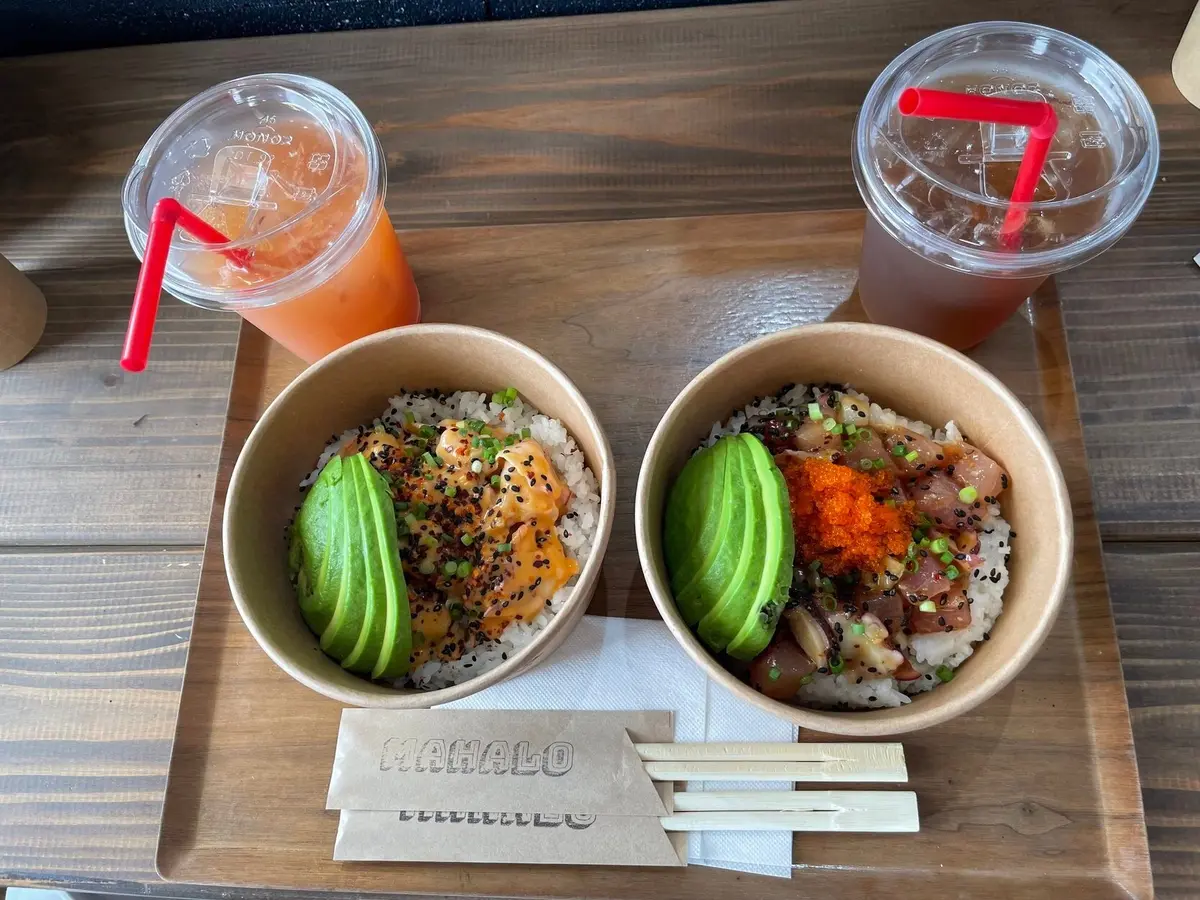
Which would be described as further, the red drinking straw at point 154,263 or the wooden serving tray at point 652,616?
the wooden serving tray at point 652,616

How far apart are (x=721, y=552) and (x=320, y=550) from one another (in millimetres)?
657

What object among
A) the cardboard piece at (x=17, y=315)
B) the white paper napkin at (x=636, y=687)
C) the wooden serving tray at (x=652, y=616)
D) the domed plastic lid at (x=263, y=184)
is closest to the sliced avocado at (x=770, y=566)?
the white paper napkin at (x=636, y=687)

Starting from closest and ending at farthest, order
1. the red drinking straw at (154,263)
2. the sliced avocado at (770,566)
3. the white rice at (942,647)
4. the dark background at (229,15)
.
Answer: the red drinking straw at (154,263)
the sliced avocado at (770,566)
the white rice at (942,647)
the dark background at (229,15)

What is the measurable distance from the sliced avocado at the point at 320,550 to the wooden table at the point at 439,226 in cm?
36

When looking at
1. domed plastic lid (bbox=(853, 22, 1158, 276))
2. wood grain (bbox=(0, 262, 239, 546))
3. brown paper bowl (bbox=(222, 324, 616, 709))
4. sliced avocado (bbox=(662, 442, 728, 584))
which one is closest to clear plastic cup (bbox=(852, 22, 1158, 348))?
domed plastic lid (bbox=(853, 22, 1158, 276))

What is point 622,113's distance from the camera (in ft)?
6.35

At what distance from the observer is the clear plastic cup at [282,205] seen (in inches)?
54.1

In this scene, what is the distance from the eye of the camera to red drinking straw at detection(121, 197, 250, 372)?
42.7 inches

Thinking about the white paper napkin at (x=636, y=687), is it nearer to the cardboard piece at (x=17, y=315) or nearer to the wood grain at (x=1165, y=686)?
the wood grain at (x=1165, y=686)

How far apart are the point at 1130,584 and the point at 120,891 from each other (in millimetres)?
1869

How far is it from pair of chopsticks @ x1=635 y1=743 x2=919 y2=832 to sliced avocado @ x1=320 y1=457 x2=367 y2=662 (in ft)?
1.66

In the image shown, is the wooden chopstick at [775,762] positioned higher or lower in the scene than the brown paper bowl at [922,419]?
lower

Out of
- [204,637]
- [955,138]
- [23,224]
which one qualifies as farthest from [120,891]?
[955,138]

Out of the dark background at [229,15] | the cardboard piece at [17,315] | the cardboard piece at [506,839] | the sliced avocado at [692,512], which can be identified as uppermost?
the dark background at [229,15]
